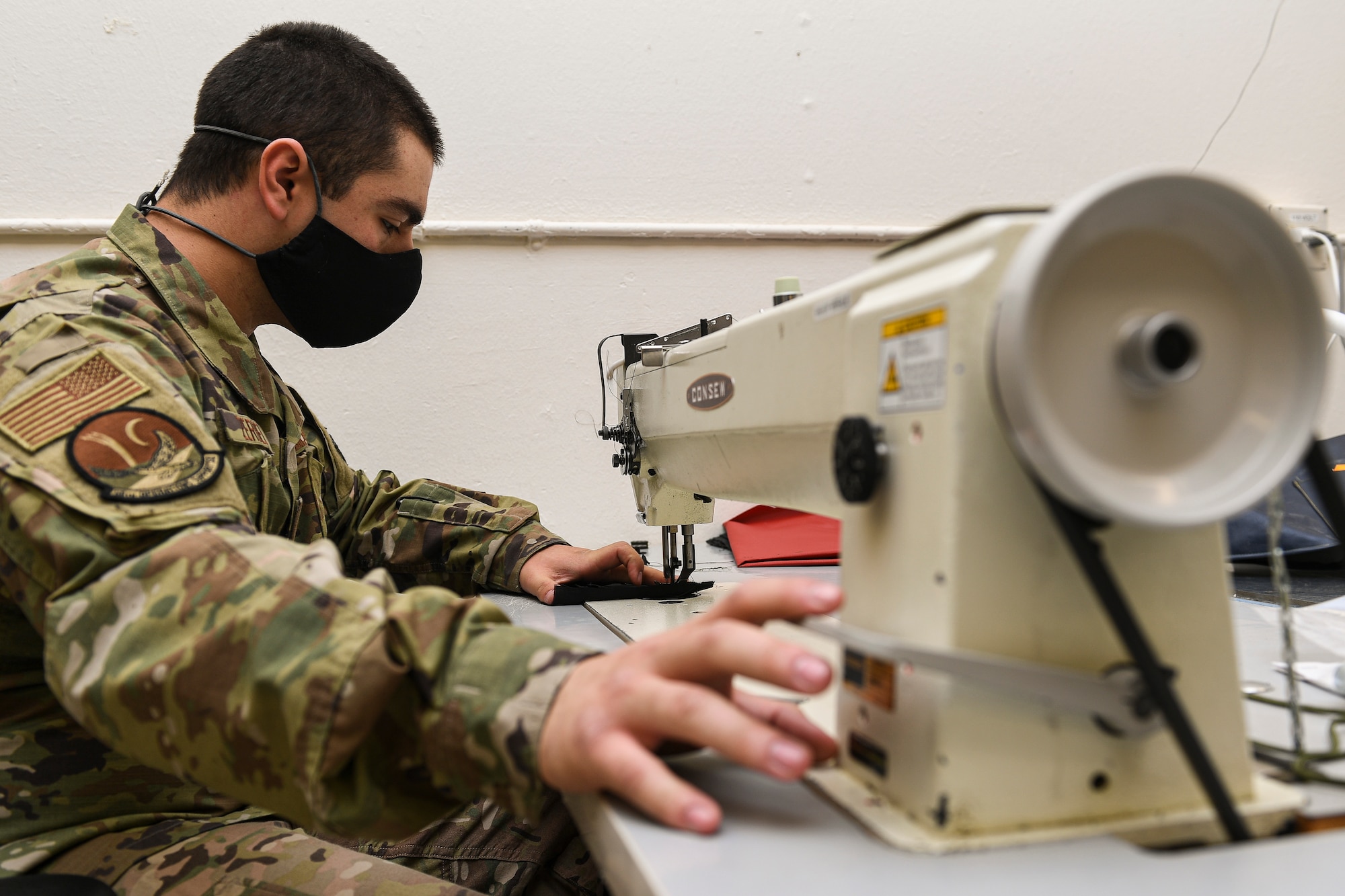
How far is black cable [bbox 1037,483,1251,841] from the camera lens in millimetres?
505

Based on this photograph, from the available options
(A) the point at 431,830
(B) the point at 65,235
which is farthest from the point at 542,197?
(A) the point at 431,830

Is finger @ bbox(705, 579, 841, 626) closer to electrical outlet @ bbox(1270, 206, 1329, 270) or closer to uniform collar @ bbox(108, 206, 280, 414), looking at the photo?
uniform collar @ bbox(108, 206, 280, 414)

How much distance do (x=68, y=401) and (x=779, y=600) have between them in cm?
65

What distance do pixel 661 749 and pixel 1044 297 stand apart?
408 millimetres

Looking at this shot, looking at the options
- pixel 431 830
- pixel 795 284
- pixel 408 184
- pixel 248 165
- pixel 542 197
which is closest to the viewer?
pixel 795 284

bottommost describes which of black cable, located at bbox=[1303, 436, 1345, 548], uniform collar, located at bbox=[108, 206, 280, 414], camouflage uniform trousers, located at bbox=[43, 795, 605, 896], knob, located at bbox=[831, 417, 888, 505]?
camouflage uniform trousers, located at bbox=[43, 795, 605, 896]

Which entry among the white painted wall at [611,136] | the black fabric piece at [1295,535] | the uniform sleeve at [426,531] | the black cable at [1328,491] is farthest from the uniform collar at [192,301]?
the black fabric piece at [1295,535]

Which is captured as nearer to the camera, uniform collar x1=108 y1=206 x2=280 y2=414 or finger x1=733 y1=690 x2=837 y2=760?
finger x1=733 y1=690 x2=837 y2=760

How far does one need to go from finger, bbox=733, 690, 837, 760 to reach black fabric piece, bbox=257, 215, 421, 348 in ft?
3.42

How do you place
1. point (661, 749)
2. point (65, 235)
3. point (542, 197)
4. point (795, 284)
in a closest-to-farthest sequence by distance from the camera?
point (661, 749) → point (795, 284) → point (65, 235) → point (542, 197)

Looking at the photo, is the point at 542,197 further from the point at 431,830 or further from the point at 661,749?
the point at 661,749

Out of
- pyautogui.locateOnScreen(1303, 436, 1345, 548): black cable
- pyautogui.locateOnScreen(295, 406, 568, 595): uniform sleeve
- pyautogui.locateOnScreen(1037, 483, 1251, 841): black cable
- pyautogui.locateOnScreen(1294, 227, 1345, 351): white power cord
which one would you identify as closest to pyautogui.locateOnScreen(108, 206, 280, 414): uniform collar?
pyautogui.locateOnScreen(295, 406, 568, 595): uniform sleeve

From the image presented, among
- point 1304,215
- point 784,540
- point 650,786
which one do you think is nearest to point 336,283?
point 784,540

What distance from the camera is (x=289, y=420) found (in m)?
1.43
